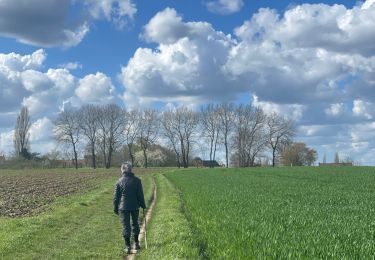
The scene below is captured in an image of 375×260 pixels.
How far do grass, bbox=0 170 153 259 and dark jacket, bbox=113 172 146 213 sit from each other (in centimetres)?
125

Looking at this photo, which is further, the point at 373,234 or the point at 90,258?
the point at 90,258

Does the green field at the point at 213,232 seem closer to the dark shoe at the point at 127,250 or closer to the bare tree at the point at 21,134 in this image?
the dark shoe at the point at 127,250

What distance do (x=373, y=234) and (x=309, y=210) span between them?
6.24 metres

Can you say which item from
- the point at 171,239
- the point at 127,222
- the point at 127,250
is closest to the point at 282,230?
the point at 171,239

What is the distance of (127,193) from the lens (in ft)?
47.8

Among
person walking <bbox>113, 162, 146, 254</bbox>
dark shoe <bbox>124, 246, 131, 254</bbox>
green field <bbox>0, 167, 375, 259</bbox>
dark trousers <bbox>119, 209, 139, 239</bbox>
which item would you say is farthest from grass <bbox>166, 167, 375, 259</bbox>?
person walking <bbox>113, 162, 146, 254</bbox>

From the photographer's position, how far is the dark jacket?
47.8 ft

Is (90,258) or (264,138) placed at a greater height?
(264,138)

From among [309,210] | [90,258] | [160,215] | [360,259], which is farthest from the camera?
[160,215]

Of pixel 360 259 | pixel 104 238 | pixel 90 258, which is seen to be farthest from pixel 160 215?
pixel 360 259

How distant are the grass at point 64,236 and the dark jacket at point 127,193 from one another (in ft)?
4.11

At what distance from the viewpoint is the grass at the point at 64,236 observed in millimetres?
13625

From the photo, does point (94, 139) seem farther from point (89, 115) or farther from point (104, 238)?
point (104, 238)

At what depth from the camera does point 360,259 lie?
8.94 m
